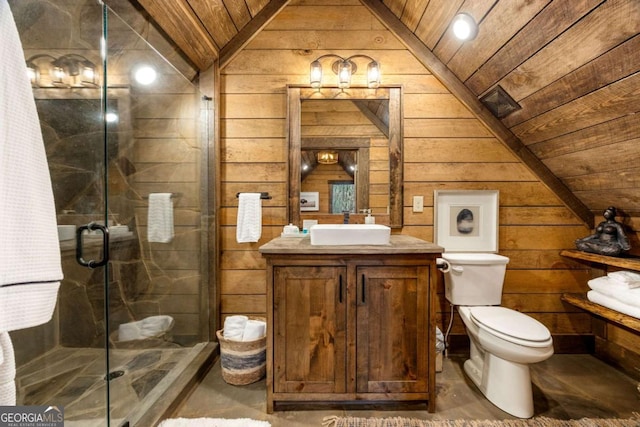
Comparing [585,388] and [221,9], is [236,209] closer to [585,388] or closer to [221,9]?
[221,9]

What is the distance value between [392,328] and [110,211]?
163 cm

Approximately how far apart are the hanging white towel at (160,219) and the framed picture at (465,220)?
1.81 metres

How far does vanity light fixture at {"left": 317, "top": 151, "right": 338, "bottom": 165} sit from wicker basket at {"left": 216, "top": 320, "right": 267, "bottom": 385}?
1.23 metres

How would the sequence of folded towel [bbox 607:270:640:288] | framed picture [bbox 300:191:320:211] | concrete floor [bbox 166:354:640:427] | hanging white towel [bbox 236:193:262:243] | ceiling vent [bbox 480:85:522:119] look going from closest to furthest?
concrete floor [bbox 166:354:640:427] → folded towel [bbox 607:270:640:288] → ceiling vent [bbox 480:85:522:119] → hanging white towel [bbox 236:193:262:243] → framed picture [bbox 300:191:320:211]

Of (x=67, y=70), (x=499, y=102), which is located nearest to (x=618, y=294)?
(x=499, y=102)

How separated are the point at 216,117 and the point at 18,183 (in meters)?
1.41

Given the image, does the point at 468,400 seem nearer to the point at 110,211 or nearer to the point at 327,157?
the point at 327,157

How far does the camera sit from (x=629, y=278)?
1.66 metres

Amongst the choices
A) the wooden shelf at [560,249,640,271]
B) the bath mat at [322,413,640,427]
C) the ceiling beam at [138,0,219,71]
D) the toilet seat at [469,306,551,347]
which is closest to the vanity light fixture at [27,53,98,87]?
the ceiling beam at [138,0,219,71]

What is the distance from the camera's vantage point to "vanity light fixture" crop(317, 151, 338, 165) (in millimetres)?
2070

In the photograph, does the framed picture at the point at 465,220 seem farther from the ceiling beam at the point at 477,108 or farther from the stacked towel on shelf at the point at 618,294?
the stacked towel on shelf at the point at 618,294

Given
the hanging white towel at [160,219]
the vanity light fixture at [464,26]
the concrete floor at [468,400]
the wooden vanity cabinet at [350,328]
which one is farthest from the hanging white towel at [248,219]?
the vanity light fixture at [464,26]

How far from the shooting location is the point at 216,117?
2.07 metres

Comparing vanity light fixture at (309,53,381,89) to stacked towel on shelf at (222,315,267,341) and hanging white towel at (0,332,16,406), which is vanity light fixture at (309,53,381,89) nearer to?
stacked towel on shelf at (222,315,267,341)
